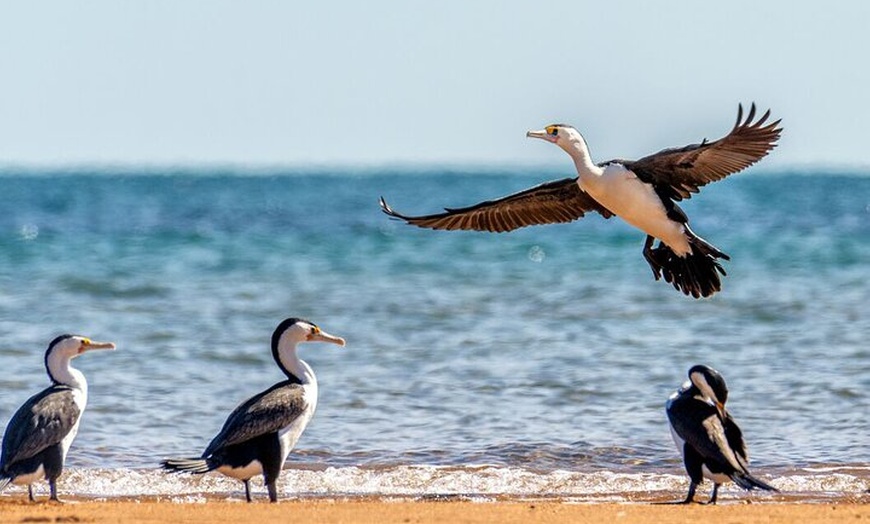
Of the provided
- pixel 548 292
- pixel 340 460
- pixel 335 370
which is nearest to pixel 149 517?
pixel 340 460

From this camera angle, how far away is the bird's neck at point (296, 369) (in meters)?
10.6

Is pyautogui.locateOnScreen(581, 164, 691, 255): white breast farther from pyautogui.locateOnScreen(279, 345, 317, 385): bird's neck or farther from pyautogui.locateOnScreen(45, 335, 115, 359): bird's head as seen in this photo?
pyautogui.locateOnScreen(45, 335, 115, 359): bird's head

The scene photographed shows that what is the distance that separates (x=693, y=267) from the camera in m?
11.2

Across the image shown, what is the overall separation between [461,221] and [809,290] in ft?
32.6

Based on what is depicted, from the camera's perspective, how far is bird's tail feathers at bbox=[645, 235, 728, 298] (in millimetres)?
11094

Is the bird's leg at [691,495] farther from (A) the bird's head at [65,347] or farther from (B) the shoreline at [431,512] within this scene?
(A) the bird's head at [65,347]

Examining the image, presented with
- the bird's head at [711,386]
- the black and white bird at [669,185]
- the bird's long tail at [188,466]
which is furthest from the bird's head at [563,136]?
the bird's long tail at [188,466]

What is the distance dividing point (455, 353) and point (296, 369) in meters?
5.65

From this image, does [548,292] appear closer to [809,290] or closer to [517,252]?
[809,290]

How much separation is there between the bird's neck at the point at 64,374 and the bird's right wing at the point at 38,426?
28 cm

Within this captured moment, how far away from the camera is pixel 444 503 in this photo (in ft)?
31.3

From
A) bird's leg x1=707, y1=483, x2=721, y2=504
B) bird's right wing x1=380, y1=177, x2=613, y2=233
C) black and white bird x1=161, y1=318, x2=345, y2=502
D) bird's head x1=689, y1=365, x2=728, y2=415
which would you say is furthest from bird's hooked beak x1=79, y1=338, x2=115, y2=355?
bird's leg x1=707, y1=483, x2=721, y2=504

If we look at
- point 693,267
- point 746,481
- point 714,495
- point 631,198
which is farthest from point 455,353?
point 746,481

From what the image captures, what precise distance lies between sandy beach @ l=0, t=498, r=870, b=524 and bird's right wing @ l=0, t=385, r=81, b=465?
1.76 ft
